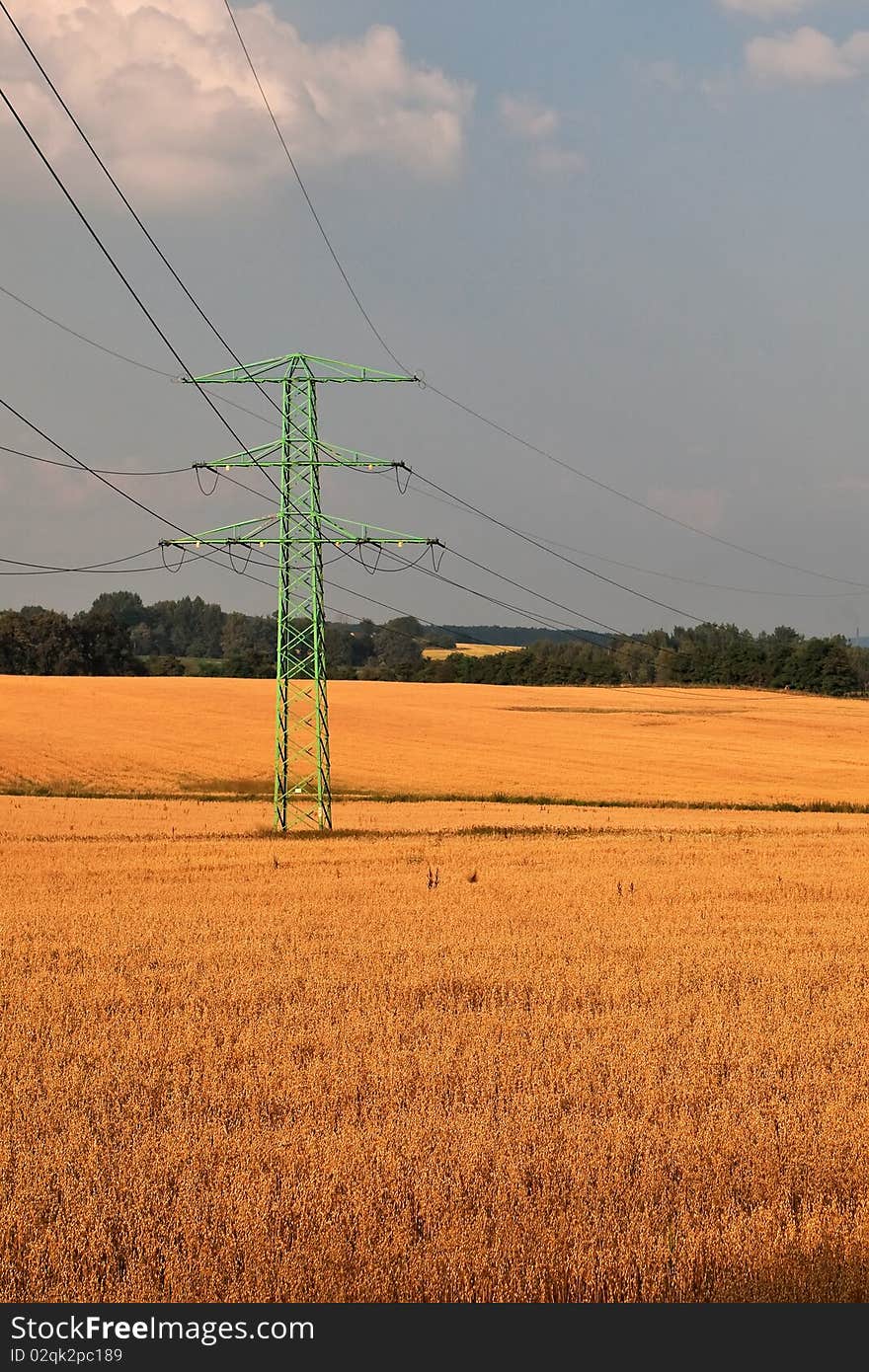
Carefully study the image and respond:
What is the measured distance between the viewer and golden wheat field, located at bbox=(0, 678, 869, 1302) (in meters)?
7.81

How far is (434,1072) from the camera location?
11.8 meters

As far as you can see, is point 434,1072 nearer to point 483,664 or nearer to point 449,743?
point 449,743

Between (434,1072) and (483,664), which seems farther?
(483,664)

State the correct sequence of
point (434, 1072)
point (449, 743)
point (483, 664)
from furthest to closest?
point (483, 664)
point (449, 743)
point (434, 1072)

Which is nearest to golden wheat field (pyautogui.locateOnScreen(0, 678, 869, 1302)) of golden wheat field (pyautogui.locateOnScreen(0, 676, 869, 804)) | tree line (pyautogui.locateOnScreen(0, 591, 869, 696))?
golden wheat field (pyautogui.locateOnScreen(0, 676, 869, 804))

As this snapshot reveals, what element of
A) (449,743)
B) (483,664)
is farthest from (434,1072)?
(483,664)

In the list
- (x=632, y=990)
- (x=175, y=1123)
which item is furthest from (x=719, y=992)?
(x=175, y=1123)

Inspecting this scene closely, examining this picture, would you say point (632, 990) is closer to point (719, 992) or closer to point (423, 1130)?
point (719, 992)

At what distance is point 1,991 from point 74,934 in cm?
400

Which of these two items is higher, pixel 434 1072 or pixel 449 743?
pixel 434 1072

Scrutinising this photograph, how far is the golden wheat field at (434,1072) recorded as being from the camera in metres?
7.81

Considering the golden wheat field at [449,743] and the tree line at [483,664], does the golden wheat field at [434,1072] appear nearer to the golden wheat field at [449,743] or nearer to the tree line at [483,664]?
the golden wheat field at [449,743]

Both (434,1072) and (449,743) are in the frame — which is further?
(449,743)

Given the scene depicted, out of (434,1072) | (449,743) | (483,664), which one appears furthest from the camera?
(483,664)
